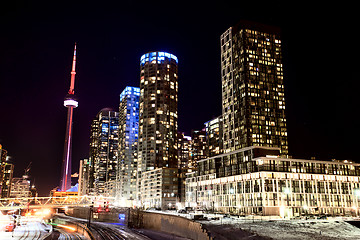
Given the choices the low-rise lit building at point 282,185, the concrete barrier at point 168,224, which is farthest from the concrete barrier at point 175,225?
the low-rise lit building at point 282,185

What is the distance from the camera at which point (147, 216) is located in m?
124

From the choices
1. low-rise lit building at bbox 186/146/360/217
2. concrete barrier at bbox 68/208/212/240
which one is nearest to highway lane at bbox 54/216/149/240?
concrete barrier at bbox 68/208/212/240

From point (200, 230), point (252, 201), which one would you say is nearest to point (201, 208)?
point (252, 201)

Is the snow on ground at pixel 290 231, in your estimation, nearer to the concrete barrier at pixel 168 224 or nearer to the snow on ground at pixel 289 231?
the snow on ground at pixel 289 231

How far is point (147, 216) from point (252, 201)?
131ft

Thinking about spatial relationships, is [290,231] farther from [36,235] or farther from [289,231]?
[36,235]

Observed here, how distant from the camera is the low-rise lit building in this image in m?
110

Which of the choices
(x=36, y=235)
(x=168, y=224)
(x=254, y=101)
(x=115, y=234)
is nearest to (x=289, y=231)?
(x=168, y=224)

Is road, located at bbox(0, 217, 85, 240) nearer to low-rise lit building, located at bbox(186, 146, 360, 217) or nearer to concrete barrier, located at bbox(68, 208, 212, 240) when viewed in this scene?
concrete barrier, located at bbox(68, 208, 212, 240)

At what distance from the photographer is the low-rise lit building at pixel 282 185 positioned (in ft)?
361

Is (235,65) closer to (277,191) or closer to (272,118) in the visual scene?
(272,118)

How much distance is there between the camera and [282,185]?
11131 centimetres

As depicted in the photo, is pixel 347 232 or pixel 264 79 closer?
pixel 347 232

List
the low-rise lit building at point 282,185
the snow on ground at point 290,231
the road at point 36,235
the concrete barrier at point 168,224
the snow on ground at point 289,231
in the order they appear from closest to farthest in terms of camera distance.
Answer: the snow on ground at point 289,231 < the snow on ground at point 290,231 < the concrete barrier at point 168,224 < the road at point 36,235 < the low-rise lit building at point 282,185
